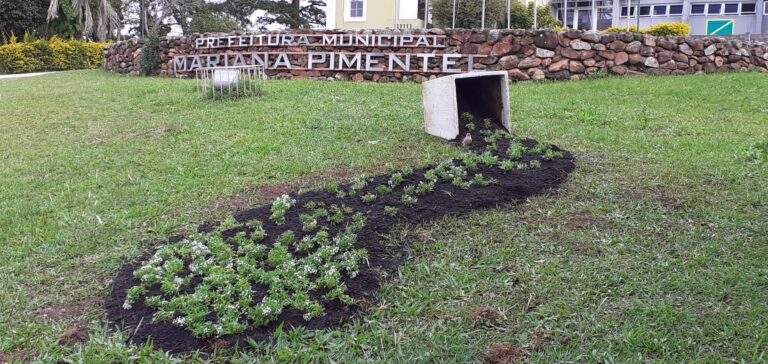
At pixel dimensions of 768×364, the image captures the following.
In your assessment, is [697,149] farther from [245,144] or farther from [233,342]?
[233,342]

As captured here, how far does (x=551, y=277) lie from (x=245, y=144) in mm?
4138

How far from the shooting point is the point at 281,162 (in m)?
5.96

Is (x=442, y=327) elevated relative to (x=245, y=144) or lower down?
lower down

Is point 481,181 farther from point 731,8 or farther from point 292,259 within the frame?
point 731,8

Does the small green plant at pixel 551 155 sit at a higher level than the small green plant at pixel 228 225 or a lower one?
higher

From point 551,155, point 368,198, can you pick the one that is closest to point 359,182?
point 368,198

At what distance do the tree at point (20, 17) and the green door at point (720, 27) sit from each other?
2880cm

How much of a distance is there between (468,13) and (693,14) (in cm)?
1495

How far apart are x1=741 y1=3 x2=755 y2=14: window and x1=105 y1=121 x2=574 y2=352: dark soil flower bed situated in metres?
28.2

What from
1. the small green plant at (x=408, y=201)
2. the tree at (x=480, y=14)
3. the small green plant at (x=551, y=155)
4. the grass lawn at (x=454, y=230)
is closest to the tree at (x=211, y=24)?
the tree at (x=480, y=14)

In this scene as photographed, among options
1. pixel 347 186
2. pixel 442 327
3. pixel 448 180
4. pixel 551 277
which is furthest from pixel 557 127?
pixel 442 327

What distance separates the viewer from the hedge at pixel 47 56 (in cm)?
2108

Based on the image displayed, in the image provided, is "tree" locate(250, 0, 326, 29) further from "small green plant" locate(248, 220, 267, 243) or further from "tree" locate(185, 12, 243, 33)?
"small green plant" locate(248, 220, 267, 243)

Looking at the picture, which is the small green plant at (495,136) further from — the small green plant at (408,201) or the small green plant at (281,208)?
the small green plant at (281,208)
